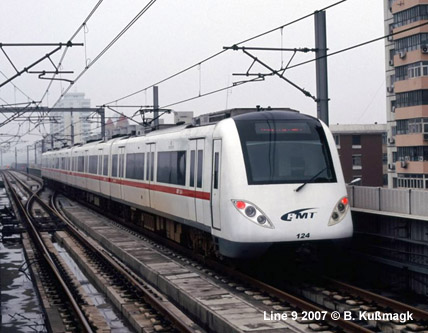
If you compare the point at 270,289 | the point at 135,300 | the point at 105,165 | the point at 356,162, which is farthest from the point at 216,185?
the point at 356,162

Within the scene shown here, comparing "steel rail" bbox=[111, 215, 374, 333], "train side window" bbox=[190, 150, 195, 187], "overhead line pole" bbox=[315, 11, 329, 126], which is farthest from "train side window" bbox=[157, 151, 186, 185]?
"overhead line pole" bbox=[315, 11, 329, 126]

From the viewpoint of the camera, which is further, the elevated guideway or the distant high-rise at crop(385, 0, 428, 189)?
the distant high-rise at crop(385, 0, 428, 189)

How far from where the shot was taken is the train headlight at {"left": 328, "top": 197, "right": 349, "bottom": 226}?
41.5 feet

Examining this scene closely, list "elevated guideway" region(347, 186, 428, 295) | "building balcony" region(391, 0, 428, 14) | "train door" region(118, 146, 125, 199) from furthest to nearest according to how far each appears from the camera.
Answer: "building balcony" region(391, 0, 428, 14), "train door" region(118, 146, 125, 199), "elevated guideway" region(347, 186, 428, 295)

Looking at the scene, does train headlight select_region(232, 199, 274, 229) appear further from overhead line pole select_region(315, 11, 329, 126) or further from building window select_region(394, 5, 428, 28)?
building window select_region(394, 5, 428, 28)

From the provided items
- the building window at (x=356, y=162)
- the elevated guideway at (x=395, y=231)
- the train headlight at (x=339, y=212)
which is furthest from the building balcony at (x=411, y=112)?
the train headlight at (x=339, y=212)

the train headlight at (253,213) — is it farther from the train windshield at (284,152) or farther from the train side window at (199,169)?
the train side window at (199,169)

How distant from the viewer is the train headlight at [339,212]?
12641 mm

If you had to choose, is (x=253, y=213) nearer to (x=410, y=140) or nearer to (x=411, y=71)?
(x=410, y=140)

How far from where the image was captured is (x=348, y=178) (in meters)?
70.8

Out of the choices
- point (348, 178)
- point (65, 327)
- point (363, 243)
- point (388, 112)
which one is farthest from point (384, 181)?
point (65, 327)

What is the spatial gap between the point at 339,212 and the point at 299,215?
0.82 meters

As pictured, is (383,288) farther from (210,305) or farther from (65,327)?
(65,327)

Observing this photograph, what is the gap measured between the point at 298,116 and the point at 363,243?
2985 millimetres
